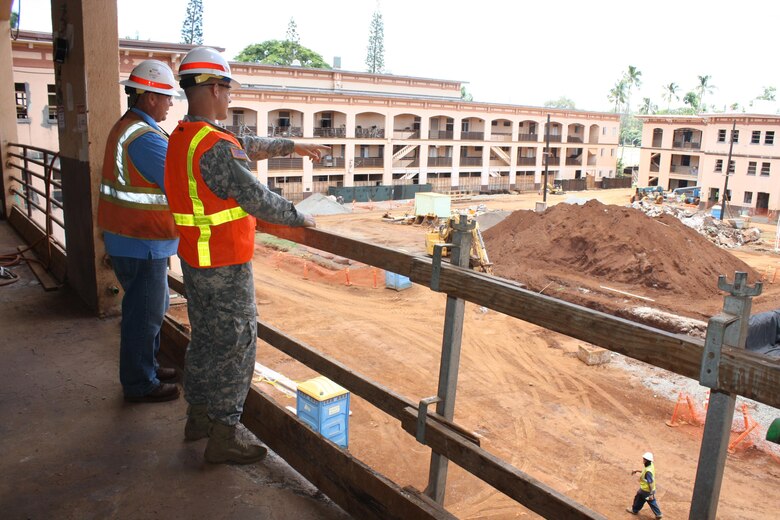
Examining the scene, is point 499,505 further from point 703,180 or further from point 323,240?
point 703,180

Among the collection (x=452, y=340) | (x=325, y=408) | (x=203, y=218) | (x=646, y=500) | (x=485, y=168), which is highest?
(x=203, y=218)

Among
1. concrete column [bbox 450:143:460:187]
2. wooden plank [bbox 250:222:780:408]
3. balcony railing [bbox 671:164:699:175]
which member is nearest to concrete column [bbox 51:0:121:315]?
wooden plank [bbox 250:222:780:408]

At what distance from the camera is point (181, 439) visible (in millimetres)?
3252

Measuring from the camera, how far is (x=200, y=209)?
8.91ft

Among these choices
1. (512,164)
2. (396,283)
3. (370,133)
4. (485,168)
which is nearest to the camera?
(396,283)

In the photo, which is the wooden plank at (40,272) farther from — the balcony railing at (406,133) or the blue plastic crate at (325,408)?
the balcony railing at (406,133)

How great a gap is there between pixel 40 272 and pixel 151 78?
13.6 ft

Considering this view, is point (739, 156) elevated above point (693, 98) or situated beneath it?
situated beneath

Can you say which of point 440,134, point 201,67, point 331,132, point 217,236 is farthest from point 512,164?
point 217,236

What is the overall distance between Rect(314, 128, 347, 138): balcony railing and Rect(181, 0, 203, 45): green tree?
101ft

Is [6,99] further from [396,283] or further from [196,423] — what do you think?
[396,283]

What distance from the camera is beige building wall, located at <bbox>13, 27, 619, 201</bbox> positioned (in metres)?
39.2

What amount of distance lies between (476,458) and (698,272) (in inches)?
949

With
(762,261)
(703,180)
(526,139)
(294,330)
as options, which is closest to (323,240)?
(294,330)
